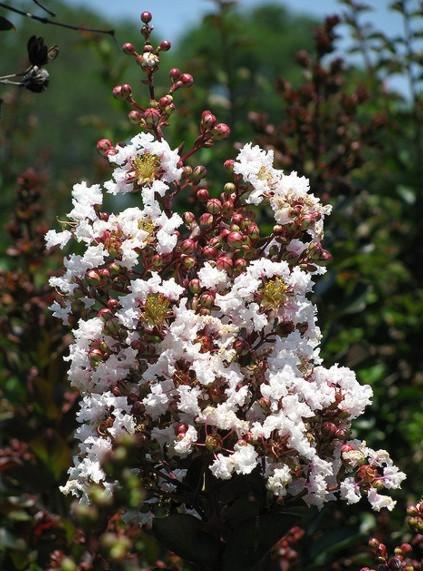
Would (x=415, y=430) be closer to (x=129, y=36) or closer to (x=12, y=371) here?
(x=12, y=371)

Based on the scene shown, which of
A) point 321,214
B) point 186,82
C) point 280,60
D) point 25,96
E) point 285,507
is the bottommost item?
point 285,507

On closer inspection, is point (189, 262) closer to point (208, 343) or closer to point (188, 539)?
point (208, 343)

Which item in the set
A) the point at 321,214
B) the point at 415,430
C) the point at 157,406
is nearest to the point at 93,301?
the point at 157,406

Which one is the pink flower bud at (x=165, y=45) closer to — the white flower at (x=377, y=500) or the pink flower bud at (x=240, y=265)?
the pink flower bud at (x=240, y=265)

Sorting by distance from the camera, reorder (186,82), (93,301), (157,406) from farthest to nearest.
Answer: (186,82)
(93,301)
(157,406)

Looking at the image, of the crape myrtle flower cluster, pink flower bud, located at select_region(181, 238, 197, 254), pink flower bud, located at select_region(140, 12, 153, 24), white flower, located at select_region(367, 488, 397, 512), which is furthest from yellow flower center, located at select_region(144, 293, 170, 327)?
pink flower bud, located at select_region(140, 12, 153, 24)

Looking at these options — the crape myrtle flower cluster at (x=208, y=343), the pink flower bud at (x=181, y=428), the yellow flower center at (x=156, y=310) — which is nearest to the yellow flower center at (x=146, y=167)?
the crape myrtle flower cluster at (x=208, y=343)

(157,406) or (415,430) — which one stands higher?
(415,430)
